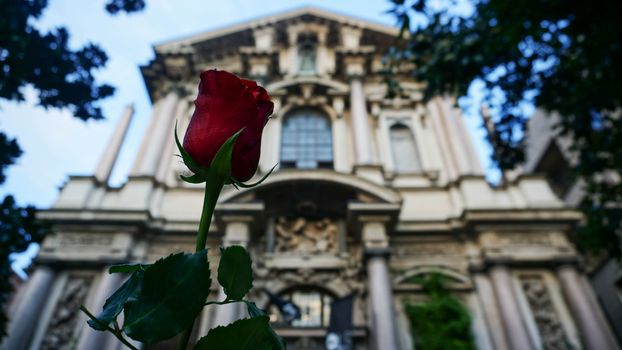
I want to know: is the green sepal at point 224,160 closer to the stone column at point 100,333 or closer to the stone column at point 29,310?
the stone column at point 100,333

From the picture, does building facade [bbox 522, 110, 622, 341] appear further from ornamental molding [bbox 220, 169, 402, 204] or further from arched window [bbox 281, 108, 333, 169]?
arched window [bbox 281, 108, 333, 169]

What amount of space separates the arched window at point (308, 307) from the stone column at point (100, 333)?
2868 millimetres

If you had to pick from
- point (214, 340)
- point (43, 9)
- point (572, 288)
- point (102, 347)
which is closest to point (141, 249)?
→ point (102, 347)

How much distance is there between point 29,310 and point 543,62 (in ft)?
32.8

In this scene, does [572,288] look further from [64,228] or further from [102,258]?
[64,228]

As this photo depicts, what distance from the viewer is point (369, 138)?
10945 mm

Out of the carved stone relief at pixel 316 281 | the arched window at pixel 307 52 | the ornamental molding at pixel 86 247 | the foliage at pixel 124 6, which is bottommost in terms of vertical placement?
the carved stone relief at pixel 316 281

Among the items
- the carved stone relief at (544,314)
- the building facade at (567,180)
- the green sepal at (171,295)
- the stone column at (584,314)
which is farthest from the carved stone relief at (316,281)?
the green sepal at (171,295)

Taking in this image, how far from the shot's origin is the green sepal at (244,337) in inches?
29.2

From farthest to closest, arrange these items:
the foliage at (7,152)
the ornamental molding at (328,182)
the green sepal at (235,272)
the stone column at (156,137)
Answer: the stone column at (156,137)
the ornamental molding at (328,182)
the foliage at (7,152)
the green sepal at (235,272)

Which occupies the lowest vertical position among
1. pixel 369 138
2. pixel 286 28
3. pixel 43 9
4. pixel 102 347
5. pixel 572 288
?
pixel 102 347

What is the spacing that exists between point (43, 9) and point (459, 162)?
29.3ft

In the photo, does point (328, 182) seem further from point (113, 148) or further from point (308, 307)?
point (113, 148)

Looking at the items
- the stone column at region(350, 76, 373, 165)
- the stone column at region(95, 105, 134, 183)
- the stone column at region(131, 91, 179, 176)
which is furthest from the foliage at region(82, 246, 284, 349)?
the stone column at region(95, 105, 134, 183)
